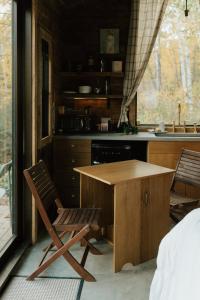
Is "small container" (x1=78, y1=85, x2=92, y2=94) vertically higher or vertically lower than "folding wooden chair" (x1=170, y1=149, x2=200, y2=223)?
higher

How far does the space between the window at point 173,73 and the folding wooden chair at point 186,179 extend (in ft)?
4.37

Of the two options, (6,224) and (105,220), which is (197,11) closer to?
(105,220)

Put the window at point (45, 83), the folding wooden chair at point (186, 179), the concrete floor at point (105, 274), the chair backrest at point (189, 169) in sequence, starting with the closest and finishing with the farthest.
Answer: the concrete floor at point (105, 274) → the folding wooden chair at point (186, 179) → the chair backrest at point (189, 169) → the window at point (45, 83)

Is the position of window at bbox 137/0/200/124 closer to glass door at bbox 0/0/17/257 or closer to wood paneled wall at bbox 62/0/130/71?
wood paneled wall at bbox 62/0/130/71

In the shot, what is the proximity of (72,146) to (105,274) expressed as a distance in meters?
1.91

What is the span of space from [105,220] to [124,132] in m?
1.50

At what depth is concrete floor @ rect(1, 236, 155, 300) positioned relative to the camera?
108 inches

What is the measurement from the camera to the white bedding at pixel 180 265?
1.64m

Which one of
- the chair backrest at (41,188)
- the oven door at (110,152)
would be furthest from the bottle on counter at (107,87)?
the chair backrest at (41,188)

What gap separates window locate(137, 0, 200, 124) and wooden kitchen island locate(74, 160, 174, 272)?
1.75 meters

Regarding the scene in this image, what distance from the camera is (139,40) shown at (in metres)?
4.79

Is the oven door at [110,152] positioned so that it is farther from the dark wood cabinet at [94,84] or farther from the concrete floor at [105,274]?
the concrete floor at [105,274]

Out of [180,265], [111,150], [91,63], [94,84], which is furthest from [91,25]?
[180,265]

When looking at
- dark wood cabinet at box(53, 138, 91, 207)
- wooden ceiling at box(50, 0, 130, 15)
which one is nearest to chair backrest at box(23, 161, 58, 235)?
dark wood cabinet at box(53, 138, 91, 207)
